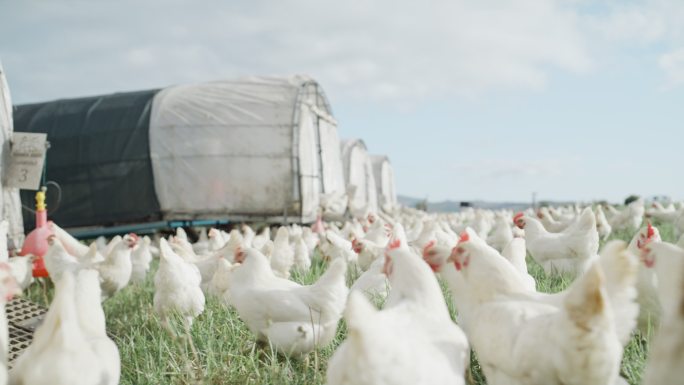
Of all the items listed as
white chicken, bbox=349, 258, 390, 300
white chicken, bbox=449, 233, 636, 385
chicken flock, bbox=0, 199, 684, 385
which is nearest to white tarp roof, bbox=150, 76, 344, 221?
white chicken, bbox=349, 258, 390, 300

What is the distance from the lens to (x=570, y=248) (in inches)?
Answer: 237

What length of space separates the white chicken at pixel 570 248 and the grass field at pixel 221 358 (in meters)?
0.89

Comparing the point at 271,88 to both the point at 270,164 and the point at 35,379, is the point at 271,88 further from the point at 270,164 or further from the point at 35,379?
the point at 35,379

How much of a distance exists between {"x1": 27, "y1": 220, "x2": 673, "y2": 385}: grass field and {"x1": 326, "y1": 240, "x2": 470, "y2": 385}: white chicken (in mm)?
898

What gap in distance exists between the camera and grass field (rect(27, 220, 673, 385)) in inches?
123

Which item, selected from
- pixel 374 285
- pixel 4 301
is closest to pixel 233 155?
pixel 374 285

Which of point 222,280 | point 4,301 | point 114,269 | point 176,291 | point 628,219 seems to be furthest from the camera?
point 628,219

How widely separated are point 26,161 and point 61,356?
632 centimetres

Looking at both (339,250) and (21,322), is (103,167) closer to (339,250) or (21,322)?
(339,250)

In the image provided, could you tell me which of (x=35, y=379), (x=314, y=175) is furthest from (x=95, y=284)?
(x=314, y=175)

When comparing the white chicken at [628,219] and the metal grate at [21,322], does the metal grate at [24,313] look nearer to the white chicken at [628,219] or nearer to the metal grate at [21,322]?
the metal grate at [21,322]

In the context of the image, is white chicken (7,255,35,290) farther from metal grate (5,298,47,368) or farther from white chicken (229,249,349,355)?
white chicken (229,249,349,355)

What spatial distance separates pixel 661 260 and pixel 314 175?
40.8ft

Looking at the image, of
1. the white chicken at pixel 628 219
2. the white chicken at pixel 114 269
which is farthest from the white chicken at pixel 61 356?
the white chicken at pixel 628 219
